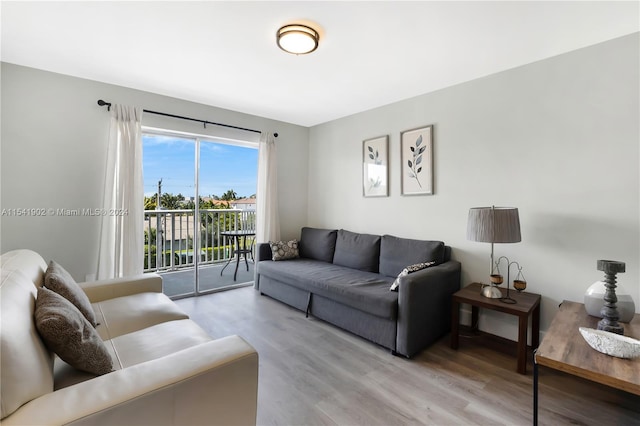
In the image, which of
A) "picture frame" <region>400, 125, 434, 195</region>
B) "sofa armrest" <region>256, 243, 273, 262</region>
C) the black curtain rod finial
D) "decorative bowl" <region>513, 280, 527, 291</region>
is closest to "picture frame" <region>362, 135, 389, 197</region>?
"picture frame" <region>400, 125, 434, 195</region>

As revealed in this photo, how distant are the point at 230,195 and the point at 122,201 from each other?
1.70 meters

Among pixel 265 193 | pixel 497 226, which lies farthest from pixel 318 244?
pixel 497 226

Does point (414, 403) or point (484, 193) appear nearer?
→ point (414, 403)

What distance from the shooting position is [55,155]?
285cm

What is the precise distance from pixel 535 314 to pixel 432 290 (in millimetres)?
865

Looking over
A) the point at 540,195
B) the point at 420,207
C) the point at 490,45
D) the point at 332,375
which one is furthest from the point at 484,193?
the point at 332,375

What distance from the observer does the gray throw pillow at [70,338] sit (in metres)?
1.10

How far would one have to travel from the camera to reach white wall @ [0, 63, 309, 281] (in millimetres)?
2652

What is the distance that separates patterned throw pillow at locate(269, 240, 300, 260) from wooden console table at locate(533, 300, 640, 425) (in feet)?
9.65

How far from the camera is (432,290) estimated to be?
2.51 meters

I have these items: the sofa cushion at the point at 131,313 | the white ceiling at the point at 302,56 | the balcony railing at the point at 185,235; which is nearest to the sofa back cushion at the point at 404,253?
Answer: the white ceiling at the point at 302,56

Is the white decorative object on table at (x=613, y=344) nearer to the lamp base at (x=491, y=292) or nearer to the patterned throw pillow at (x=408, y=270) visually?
the lamp base at (x=491, y=292)

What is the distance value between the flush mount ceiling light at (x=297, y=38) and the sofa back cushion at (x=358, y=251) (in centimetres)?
218

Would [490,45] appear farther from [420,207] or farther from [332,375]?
[332,375]
